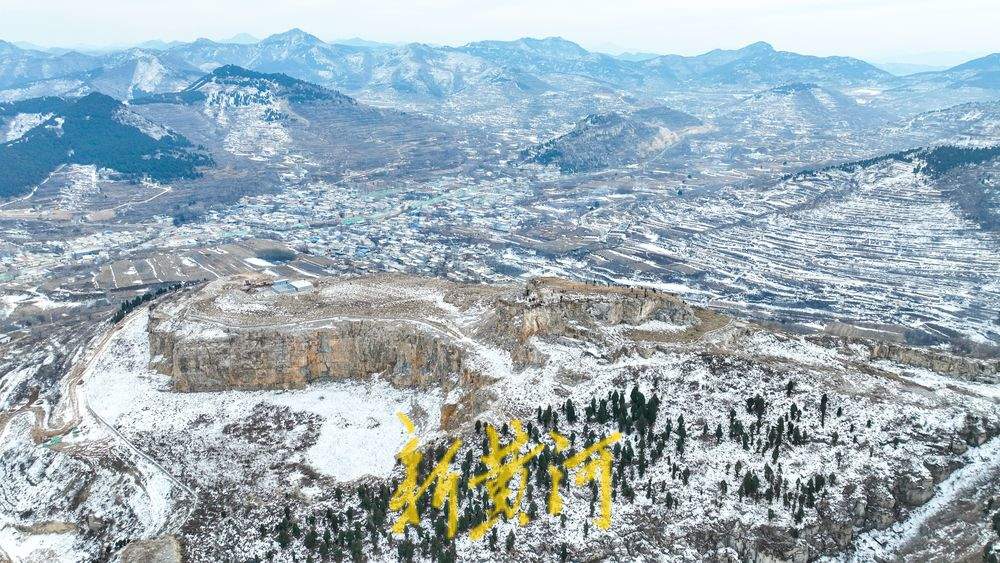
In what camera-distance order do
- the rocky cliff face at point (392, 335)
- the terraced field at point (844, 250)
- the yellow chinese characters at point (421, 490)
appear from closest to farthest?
the yellow chinese characters at point (421, 490) → the rocky cliff face at point (392, 335) → the terraced field at point (844, 250)

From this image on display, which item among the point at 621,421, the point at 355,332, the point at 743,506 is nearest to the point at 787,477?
the point at 743,506

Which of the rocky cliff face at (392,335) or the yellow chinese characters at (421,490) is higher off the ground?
the rocky cliff face at (392,335)

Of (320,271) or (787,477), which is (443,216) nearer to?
(320,271)

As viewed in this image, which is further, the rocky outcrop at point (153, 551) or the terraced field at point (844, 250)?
the terraced field at point (844, 250)

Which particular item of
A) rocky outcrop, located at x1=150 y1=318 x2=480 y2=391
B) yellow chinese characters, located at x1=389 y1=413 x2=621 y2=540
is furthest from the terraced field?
yellow chinese characters, located at x1=389 y1=413 x2=621 y2=540

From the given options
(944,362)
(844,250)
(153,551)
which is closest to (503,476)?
(153,551)

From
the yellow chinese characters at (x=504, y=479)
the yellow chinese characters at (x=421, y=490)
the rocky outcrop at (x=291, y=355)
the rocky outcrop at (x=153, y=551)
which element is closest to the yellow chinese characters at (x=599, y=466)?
the yellow chinese characters at (x=504, y=479)

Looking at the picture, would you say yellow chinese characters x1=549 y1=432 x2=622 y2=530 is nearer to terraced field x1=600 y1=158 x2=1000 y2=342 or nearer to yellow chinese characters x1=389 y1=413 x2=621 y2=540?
yellow chinese characters x1=389 y1=413 x2=621 y2=540

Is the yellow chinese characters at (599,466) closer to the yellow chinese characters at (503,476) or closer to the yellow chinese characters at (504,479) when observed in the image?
the yellow chinese characters at (504,479)

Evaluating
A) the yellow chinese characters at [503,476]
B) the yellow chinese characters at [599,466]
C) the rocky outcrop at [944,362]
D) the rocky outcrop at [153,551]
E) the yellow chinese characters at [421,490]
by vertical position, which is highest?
the rocky outcrop at [944,362]
